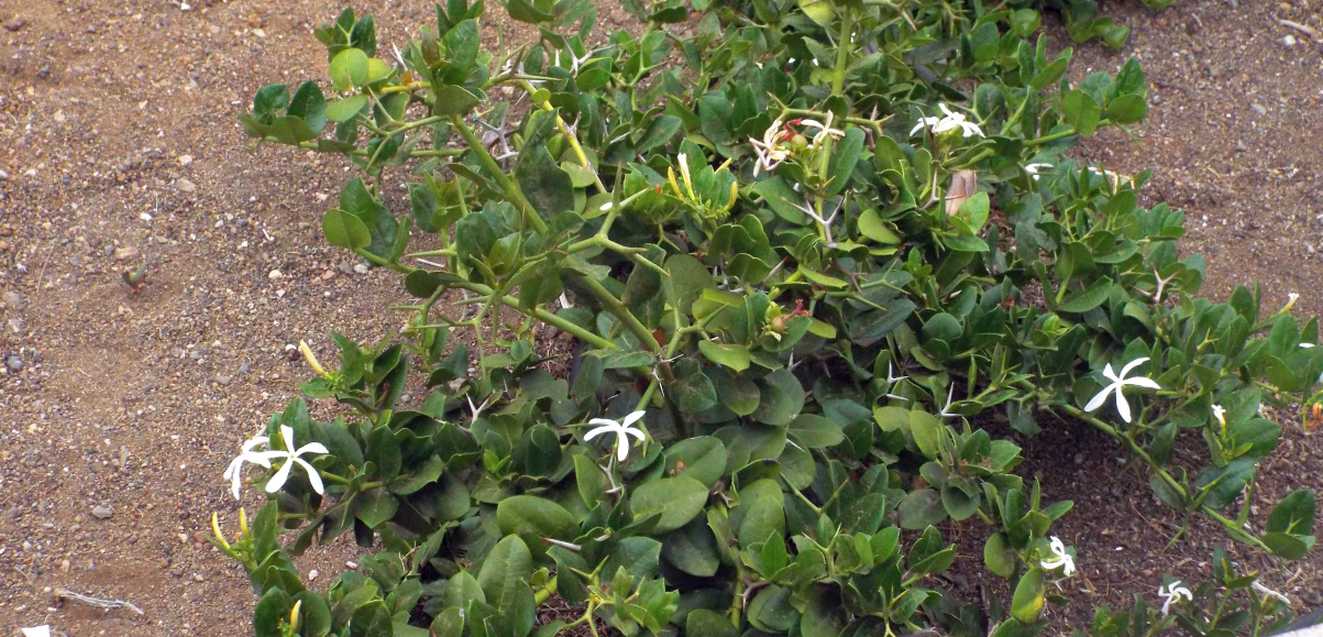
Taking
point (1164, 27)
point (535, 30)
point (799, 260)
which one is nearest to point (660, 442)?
point (799, 260)

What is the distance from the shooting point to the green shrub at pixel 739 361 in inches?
52.0

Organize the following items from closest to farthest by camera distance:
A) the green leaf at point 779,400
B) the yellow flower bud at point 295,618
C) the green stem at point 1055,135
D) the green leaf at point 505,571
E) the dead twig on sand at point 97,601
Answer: the yellow flower bud at point 295,618, the green leaf at point 505,571, the green leaf at point 779,400, the dead twig on sand at point 97,601, the green stem at point 1055,135

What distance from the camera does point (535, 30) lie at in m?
2.70

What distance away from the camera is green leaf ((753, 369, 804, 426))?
59.2 inches

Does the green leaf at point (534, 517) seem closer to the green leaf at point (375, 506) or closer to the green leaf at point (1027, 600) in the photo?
the green leaf at point (375, 506)

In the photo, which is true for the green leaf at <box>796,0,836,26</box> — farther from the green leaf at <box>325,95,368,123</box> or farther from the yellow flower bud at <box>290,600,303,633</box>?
the yellow flower bud at <box>290,600,303,633</box>

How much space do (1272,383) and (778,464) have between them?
25.9 inches

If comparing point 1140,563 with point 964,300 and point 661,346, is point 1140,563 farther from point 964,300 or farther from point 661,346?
point 661,346

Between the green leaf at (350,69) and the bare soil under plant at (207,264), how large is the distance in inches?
29.6

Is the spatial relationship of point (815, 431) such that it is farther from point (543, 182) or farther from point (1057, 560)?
point (543, 182)

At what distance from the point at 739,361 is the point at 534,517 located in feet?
0.93

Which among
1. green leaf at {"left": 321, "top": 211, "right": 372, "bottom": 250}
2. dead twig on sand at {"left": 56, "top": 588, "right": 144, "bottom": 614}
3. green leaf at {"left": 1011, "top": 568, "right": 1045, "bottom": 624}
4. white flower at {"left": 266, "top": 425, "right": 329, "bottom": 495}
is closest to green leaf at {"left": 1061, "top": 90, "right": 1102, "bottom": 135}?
green leaf at {"left": 1011, "top": 568, "right": 1045, "bottom": 624}

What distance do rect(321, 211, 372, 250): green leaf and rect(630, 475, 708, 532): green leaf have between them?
0.40 metres

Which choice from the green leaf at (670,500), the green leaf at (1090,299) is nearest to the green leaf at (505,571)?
the green leaf at (670,500)
